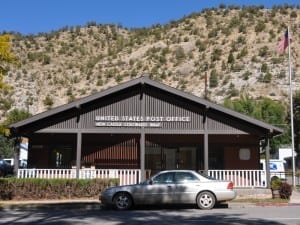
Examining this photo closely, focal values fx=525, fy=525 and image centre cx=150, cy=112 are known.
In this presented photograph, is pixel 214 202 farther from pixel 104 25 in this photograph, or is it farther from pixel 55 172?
pixel 104 25

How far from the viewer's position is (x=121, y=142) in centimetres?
2834

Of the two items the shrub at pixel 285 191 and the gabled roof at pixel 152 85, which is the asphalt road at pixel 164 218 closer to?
the shrub at pixel 285 191

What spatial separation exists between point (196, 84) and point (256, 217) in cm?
5262

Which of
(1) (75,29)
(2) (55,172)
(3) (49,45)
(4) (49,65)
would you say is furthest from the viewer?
(1) (75,29)

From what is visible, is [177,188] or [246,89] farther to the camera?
[246,89]

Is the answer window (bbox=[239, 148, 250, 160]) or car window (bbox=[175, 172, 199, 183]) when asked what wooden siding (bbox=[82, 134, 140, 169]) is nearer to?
window (bbox=[239, 148, 250, 160])

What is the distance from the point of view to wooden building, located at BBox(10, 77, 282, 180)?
990 inches

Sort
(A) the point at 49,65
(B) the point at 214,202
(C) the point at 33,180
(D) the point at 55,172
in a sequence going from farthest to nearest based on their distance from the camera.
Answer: (A) the point at 49,65
(D) the point at 55,172
(C) the point at 33,180
(B) the point at 214,202

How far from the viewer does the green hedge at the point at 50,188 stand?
74.4ft

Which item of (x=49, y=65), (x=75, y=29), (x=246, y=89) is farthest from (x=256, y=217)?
(x=75, y=29)

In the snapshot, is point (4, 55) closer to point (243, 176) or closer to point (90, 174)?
point (90, 174)

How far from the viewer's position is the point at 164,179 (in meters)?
19.2

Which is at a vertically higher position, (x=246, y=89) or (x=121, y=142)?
(x=246, y=89)

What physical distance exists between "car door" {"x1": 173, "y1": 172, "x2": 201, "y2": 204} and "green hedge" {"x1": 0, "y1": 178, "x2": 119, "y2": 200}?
204 inches
